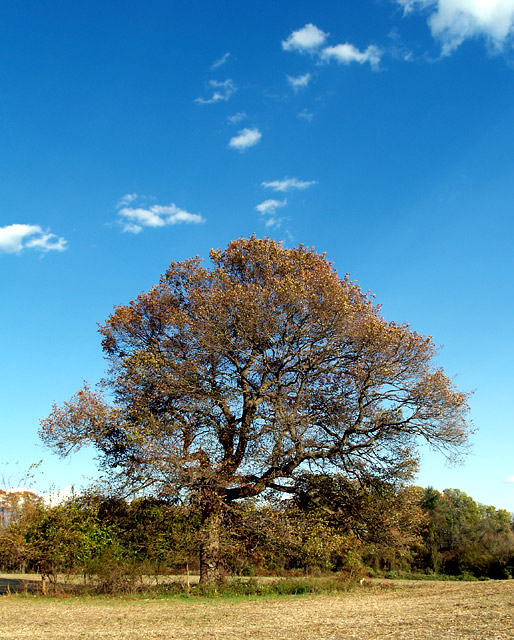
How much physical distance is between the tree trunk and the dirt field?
209cm

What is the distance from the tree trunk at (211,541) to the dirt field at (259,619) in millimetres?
2095

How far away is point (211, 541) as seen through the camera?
17.4 m

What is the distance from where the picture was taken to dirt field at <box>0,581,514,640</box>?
28.3 ft

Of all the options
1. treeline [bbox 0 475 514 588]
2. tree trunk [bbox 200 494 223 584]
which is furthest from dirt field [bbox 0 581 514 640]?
tree trunk [bbox 200 494 223 584]

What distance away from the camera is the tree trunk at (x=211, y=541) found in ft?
55.9

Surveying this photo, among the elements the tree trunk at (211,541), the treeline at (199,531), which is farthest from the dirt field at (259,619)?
the tree trunk at (211,541)

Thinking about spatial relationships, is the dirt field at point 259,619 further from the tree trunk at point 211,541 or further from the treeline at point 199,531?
the tree trunk at point 211,541

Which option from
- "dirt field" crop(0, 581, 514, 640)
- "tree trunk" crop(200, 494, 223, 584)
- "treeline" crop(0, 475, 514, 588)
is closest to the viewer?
"dirt field" crop(0, 581, 514, 640)

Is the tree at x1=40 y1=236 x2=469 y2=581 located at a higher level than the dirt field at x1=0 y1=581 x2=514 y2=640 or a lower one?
higher

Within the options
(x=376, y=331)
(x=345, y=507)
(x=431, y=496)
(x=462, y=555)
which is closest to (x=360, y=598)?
(x=345, y=507)

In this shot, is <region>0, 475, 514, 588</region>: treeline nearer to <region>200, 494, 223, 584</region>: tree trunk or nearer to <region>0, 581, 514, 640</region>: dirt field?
<region>200, 494, 223, 584</region>: tree trunk

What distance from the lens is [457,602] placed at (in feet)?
44.0

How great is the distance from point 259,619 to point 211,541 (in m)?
6.44

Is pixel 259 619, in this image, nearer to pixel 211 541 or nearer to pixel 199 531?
pixel 211 541
